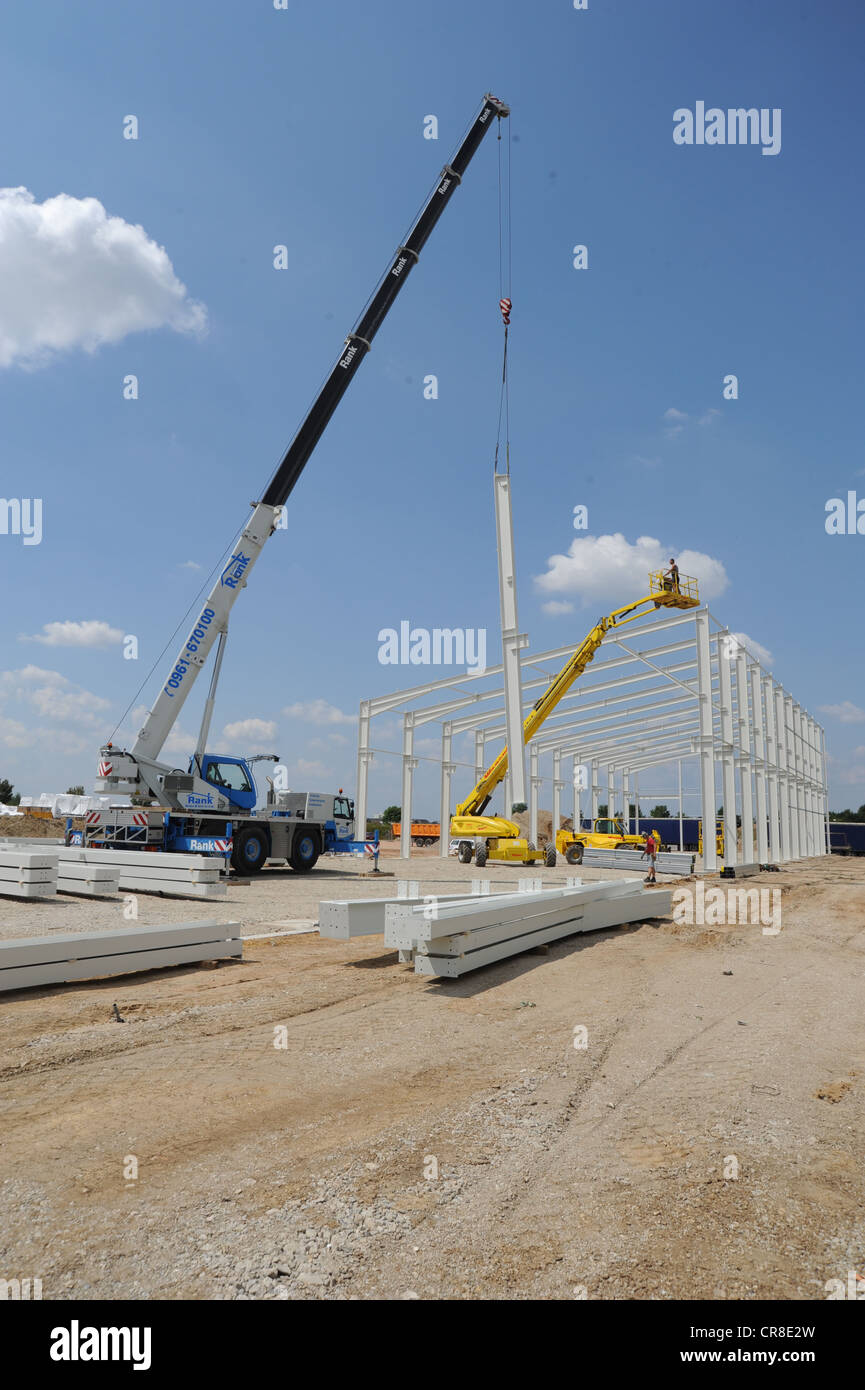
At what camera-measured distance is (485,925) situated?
8102 millimetres

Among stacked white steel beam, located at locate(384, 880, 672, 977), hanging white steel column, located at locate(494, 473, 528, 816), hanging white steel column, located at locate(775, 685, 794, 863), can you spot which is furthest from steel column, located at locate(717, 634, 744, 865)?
stacked white steel beam, located at locate(384, 880, 672, 977)

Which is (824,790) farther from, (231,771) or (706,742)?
(231,771)

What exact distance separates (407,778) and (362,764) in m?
1.94

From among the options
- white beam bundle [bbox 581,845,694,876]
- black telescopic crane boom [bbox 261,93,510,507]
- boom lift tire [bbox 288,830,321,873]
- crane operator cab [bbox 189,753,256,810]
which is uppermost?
black telescopic crane boom [bbox 261,93,510,507]

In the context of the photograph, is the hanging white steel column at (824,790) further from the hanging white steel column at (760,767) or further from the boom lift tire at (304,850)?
the boom lift tire at (304,850)

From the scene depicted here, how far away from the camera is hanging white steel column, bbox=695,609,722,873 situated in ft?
76.4

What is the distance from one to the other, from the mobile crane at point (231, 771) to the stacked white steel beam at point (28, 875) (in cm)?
424

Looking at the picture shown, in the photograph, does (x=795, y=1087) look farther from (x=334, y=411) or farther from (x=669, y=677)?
(x=669, y=677)

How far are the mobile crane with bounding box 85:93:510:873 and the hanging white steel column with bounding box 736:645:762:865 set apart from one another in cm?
1513

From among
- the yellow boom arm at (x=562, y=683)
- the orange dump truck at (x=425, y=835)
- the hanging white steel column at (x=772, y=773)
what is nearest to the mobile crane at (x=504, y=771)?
the yellow boom arm at (x=562, y=683)

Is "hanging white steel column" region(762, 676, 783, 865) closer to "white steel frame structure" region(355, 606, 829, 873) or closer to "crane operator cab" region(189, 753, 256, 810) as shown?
"white steel frame structure" region(355, 606, 829, 873)

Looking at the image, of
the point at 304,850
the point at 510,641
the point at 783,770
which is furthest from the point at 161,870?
the point at 783,770
